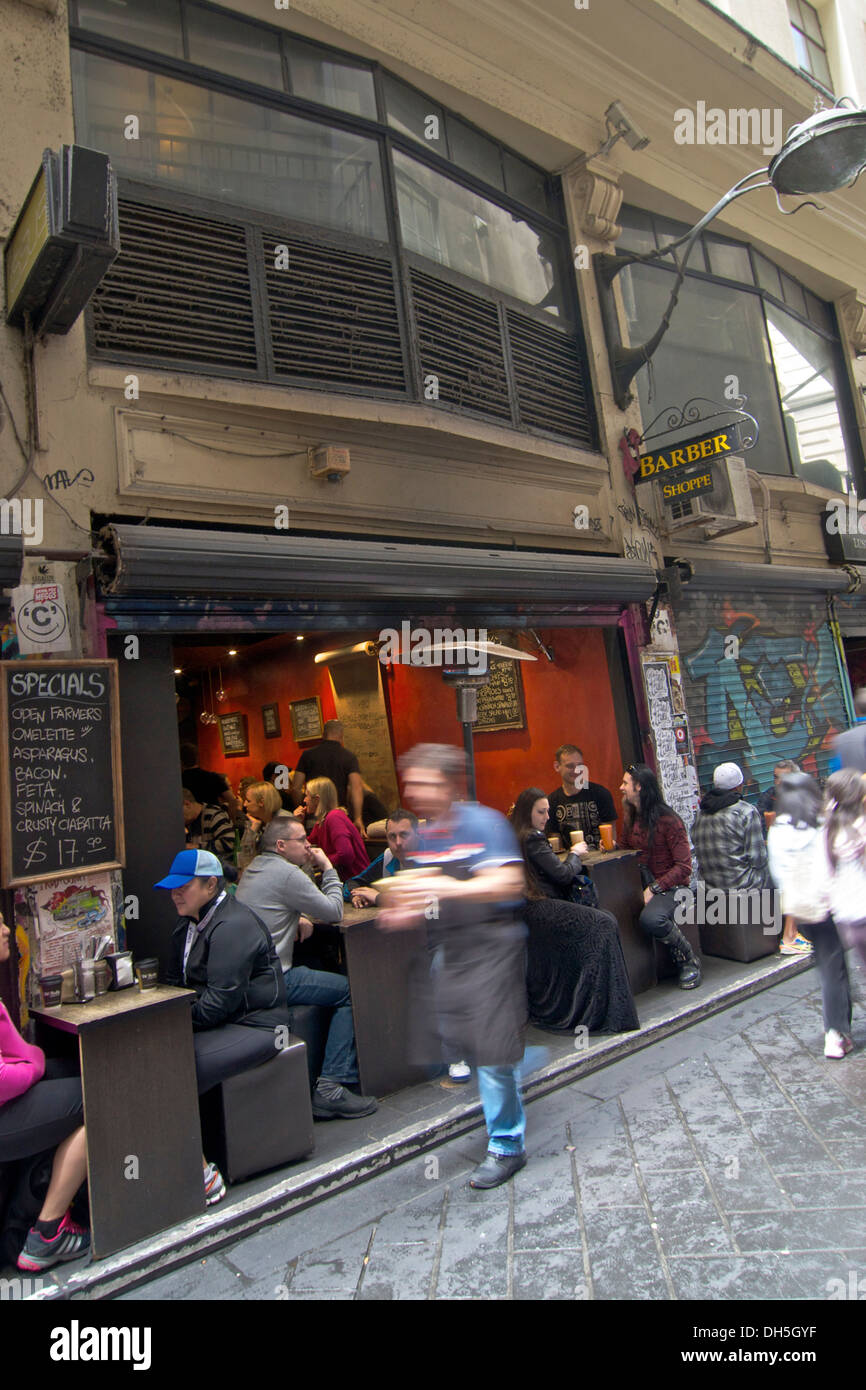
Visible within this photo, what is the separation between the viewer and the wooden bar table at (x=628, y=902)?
21.1 ft

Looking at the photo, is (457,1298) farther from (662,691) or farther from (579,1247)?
(662,691)

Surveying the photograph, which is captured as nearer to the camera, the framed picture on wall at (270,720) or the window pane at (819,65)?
the framed picture on wall at (270,720)

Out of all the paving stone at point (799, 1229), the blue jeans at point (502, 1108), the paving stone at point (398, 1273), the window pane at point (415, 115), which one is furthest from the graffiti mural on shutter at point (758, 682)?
the paving stone at point (398, 1273)

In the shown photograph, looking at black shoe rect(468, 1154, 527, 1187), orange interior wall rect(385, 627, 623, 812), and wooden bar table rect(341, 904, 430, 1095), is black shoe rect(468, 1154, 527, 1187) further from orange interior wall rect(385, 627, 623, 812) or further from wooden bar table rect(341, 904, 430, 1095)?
orange interior wall rect(385, 627, 623, 812)

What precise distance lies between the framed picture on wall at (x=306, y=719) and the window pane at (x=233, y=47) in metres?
5.72

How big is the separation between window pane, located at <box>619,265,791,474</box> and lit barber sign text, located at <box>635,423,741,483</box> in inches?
42.2

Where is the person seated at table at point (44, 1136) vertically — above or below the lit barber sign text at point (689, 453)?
below

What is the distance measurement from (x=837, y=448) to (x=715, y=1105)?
10.6m

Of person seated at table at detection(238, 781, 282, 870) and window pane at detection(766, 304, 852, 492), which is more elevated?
window pane at detection(766, 304, 852, 492)

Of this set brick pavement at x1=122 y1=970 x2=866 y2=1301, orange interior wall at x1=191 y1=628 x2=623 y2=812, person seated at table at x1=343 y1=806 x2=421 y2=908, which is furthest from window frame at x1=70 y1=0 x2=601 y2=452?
brick pavement at x1=122 y1=970 x2=866 y2=1301

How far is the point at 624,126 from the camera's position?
28.8ft

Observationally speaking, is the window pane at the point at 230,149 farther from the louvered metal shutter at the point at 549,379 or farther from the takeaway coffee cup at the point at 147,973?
the takeaway coffee cup at the point at 147,973

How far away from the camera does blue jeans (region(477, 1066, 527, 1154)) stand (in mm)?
4008

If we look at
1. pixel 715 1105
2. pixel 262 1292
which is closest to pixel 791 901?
pixel 715 1105
